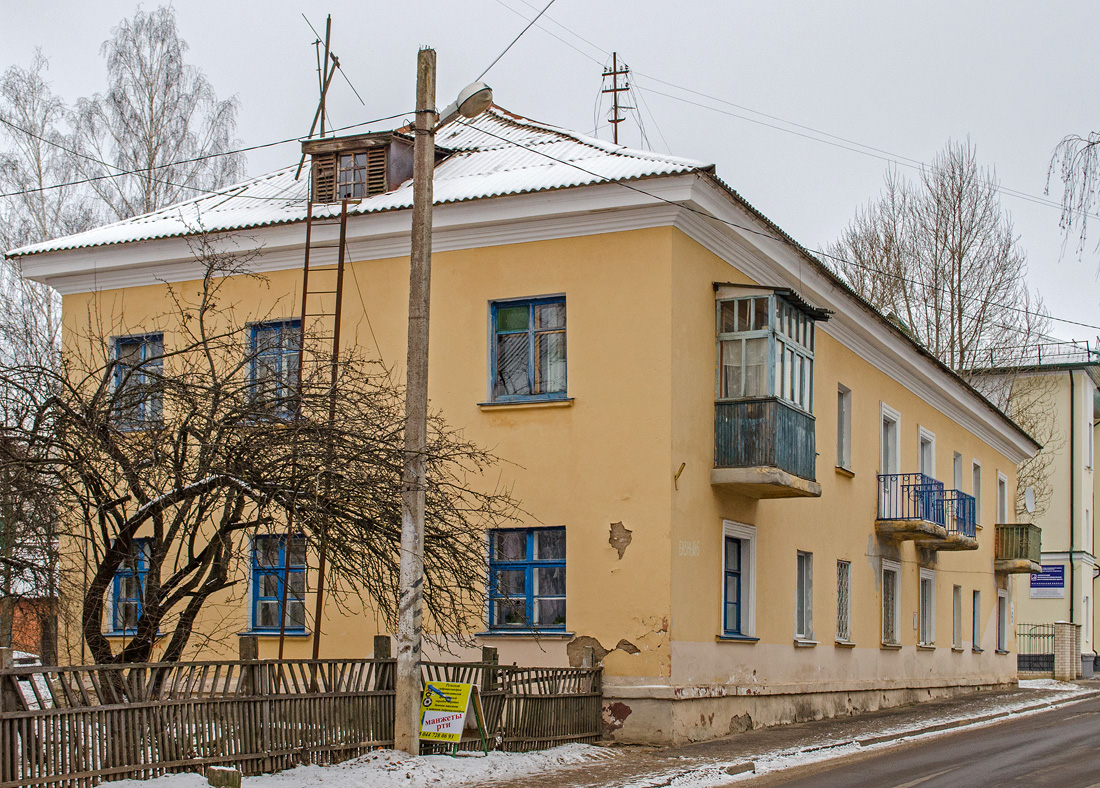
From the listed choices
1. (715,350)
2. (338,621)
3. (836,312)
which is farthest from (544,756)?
(836,312)

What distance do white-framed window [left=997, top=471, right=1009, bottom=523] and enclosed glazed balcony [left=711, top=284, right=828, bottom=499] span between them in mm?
19158

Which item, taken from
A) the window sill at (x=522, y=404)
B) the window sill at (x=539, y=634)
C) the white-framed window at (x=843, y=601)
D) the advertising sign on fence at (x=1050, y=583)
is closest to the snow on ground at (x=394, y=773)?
the window sill at (x=539, y=634)

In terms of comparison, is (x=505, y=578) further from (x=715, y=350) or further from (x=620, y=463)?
(x=715, y=350)

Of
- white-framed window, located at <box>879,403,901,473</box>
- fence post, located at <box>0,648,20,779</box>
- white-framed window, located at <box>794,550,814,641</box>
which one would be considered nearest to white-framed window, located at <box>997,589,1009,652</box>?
white-framed window, located at <box>879,403,901,473</box>

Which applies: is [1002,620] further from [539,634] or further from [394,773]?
[394,773]

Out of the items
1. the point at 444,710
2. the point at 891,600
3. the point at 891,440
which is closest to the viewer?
the point at 444,710

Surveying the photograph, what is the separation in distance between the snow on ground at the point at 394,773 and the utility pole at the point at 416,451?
37 centimetres

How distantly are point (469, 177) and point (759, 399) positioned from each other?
5470 millimetres

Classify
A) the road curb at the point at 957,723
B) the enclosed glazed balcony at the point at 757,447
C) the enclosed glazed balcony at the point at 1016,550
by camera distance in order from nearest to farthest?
the road curb at the point at 957,723
the enclosed glazed balcony at the point at 757,447
the enclosed glazed balcony at the point at 1016,550

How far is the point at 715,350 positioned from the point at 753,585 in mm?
3581

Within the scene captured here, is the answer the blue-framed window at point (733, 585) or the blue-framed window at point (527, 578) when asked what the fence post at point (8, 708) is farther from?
the blue-framed window at point (733, 585)

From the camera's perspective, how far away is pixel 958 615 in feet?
103

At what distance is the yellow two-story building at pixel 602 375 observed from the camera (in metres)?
16.8

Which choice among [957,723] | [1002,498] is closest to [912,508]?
[957,723]
